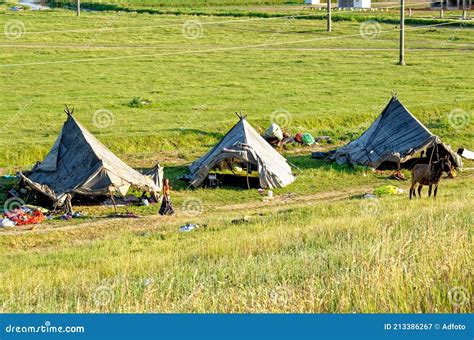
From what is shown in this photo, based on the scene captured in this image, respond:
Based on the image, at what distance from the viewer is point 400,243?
34.0ft

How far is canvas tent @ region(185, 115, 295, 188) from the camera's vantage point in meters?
24.9

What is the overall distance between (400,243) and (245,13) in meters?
75.1

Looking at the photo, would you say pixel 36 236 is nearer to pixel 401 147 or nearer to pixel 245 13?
pixel 401 147

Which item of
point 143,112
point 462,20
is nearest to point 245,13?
point 462,20

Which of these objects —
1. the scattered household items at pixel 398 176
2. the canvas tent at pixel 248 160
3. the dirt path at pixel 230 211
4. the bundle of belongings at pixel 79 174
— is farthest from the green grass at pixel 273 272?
the scattered household items at pixel 398 176

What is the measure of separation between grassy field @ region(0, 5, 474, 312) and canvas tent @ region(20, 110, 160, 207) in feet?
2.28

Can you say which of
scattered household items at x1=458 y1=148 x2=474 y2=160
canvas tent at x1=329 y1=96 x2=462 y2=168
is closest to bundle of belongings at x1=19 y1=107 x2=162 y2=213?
canvas tent at x1=329 y1=96 x2=462 y2=168

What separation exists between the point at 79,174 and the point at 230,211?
4.53m

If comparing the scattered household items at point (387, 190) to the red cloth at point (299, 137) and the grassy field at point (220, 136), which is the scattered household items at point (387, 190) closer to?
the grassy field at point (220, 136)

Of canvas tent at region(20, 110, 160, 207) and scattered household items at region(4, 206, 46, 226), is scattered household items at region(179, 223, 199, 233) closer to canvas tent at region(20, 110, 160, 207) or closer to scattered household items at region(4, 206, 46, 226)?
canvas tent at region(20, 110, 160, 207)

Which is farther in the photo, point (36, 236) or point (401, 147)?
point (401, 147)

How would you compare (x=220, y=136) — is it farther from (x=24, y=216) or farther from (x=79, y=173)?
(x=24, y=216)

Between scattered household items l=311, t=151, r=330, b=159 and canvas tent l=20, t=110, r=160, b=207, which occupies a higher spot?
canvas tent l=20, t=110, r=160, b=207

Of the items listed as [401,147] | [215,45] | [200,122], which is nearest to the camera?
[401,147]
